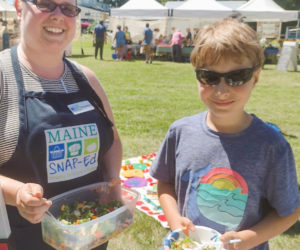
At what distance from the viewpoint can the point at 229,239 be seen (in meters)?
1.33

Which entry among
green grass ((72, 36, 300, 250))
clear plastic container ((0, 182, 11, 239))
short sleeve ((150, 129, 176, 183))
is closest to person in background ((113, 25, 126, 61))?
green grass ((72, 36, 300, 250))

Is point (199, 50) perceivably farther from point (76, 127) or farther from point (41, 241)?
point (41, 241)

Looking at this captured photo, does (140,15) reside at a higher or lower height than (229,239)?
higher

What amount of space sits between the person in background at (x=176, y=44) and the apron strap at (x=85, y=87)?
14587mm

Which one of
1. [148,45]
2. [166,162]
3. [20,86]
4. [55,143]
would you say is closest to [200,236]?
[166,162]

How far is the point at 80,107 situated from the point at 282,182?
96 cm

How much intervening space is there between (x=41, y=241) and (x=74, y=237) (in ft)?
1.06

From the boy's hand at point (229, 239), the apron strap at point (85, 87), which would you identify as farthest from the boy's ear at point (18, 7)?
the boy's hand at point (229, 239)

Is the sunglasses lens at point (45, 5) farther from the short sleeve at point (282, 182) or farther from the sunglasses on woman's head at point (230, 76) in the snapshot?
the short sleeve at point (282, 182)

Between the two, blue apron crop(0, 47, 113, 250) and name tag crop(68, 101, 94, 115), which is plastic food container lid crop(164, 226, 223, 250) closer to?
blue apron crop(0, 47, 113, 250)

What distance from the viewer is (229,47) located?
138cm

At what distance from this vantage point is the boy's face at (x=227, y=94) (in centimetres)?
142

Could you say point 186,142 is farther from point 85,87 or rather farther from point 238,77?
point 85,87

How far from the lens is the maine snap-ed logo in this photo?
60.2 inches
